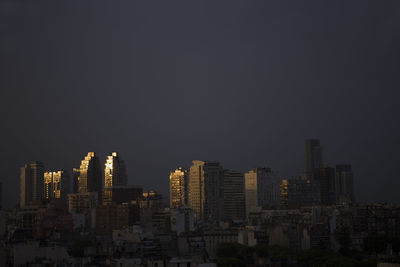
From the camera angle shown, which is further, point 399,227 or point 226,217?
point 226,217

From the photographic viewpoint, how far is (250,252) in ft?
311

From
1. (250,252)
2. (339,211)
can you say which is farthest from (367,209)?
(250,252)

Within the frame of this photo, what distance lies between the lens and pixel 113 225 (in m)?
148

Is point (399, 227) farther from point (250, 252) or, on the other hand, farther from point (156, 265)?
point (156, 265)

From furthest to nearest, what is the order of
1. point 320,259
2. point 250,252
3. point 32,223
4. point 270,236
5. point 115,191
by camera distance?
point 115,191 < point 32,223 < point 270,236 < point 250,252 < point 320,259

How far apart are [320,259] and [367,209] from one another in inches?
2449

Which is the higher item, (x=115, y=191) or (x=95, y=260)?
(x=115, y=191)

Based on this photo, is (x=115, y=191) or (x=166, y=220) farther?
(x=115, y=191)

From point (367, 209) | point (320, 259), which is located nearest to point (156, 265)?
point (320, 259)

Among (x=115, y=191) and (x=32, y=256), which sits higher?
(x=115, y=191)

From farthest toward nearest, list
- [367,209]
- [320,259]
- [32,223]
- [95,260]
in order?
1. [32,223]
2. [367,209]
3. [320,259]
4. [95,260]

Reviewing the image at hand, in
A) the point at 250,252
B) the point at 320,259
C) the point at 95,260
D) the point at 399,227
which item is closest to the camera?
the point at 95,260

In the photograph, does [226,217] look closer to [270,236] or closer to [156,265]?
[270,236]

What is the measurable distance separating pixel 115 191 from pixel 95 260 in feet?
441
